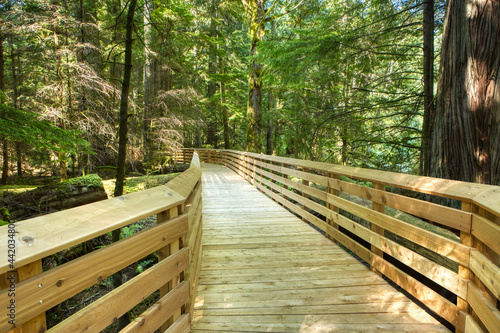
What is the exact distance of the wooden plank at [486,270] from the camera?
1.52 metres

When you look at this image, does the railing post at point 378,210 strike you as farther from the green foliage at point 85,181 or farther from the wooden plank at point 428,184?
the green foliage at point 85,181

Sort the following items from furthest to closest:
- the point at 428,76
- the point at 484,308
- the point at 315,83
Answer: the point at 315,83 → the point at 428,76 → the point at 484,308

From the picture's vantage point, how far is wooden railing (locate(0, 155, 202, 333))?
0.89 m

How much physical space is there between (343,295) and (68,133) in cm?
418

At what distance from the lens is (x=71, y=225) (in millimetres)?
1104

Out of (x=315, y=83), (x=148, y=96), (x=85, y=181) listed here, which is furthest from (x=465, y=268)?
(x=148, y=96)

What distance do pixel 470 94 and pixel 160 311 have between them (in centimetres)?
483

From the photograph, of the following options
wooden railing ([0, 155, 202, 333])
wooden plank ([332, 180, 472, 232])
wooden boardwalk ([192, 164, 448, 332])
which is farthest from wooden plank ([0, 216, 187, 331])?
wooden plank ([332, 180, 472, 232])

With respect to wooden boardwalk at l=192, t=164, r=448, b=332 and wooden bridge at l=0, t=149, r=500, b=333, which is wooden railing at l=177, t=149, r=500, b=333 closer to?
wooden bridge at l=0, t=149, r=500, b=333

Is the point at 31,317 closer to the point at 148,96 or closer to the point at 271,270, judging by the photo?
the point at 271,270

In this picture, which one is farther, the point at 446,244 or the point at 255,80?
the point at 255,80

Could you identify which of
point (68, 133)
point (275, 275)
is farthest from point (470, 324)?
point (68, 133)

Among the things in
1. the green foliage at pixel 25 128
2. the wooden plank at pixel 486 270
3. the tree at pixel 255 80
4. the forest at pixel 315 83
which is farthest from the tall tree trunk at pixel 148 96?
the wooden plank at pixel 486 270

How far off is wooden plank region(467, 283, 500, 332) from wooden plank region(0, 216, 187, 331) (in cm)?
198
